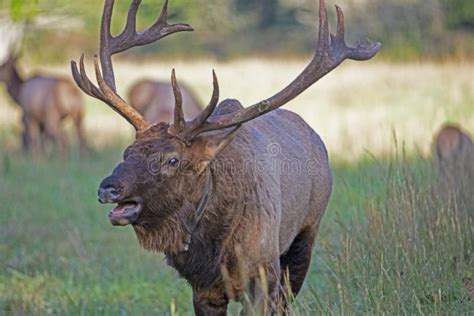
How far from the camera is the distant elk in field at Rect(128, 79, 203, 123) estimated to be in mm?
17625

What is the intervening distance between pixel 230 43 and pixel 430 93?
18544mm

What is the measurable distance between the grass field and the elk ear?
810 millimetres

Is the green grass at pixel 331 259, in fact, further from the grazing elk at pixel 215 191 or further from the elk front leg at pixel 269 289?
the grazing elk at pixel 215 191

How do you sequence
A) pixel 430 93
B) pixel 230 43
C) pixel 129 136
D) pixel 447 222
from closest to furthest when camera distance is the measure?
pixel 447 222, pixel 129 136, pixel 430 93, pixel 230 43

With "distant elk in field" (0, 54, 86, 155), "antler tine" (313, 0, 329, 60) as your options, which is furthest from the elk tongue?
"distant elk in field" (0, 54, 86, 155)

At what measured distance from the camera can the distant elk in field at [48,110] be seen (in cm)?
1930

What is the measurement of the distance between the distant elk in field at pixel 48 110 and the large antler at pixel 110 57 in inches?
457

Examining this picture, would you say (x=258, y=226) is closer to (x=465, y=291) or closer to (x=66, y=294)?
(x=465, y=291)

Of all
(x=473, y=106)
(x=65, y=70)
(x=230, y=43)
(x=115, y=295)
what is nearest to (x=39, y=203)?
(x=115, y=295)

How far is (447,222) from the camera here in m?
7.20

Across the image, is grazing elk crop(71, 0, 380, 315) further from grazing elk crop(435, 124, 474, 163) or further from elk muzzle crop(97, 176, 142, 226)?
grazing elk crop(435, 124, 474, 163)

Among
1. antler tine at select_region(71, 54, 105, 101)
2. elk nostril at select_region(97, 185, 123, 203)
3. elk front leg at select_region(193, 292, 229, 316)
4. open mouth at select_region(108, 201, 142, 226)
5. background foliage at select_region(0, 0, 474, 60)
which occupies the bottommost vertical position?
elk front leg at select_region(193, 292, 229, 316)

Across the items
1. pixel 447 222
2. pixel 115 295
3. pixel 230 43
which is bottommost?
pixel 115 295

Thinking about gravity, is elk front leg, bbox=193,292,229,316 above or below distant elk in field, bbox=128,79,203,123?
below
